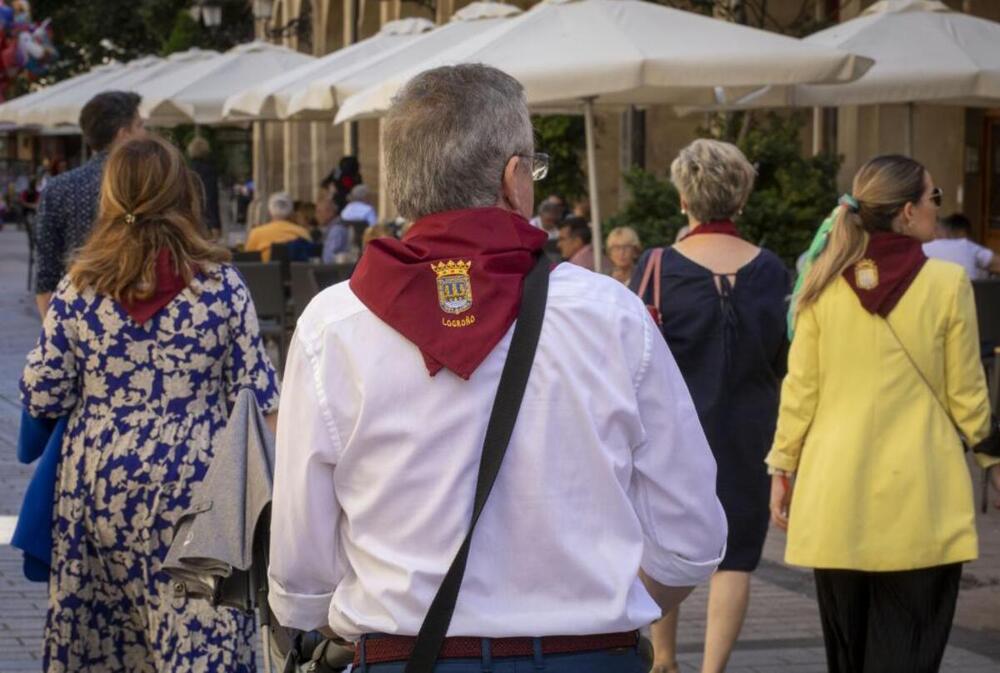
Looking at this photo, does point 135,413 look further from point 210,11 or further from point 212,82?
point 210,11

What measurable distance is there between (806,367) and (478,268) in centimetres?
262

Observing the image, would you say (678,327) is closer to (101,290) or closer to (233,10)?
(101,290)

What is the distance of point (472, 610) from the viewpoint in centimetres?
256

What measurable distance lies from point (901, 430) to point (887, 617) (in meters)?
0.50

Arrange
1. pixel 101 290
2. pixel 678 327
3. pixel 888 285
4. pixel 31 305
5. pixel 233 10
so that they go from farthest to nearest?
pixel 233 10
pixel 31 305
pixel 678 327
pixel 888 285
pixel 101 290

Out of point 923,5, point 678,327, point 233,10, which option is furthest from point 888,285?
point 233,10

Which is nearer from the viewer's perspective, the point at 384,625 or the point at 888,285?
the point at 384,625

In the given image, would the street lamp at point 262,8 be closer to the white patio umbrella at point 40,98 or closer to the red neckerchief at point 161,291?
the white patio umbrella at point 40,98

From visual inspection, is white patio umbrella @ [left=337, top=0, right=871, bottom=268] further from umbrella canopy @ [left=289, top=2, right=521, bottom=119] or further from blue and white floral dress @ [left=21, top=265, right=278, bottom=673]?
blue and white floral dress @ [left=21, top=265, right=278, bottom=673]

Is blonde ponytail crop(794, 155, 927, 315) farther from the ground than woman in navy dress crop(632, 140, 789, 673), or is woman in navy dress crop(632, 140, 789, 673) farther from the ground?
blonde ponytail crop(794, 155, 927, 315)

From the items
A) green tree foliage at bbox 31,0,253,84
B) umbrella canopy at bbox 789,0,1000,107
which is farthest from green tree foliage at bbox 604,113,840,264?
green tree foliage at bbox 31,0,253,84

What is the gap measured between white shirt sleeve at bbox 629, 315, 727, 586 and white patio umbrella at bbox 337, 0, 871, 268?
6.54 metres

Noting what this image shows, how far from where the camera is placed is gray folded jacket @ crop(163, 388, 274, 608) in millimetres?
3359

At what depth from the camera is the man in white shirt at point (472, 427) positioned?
257 cm
